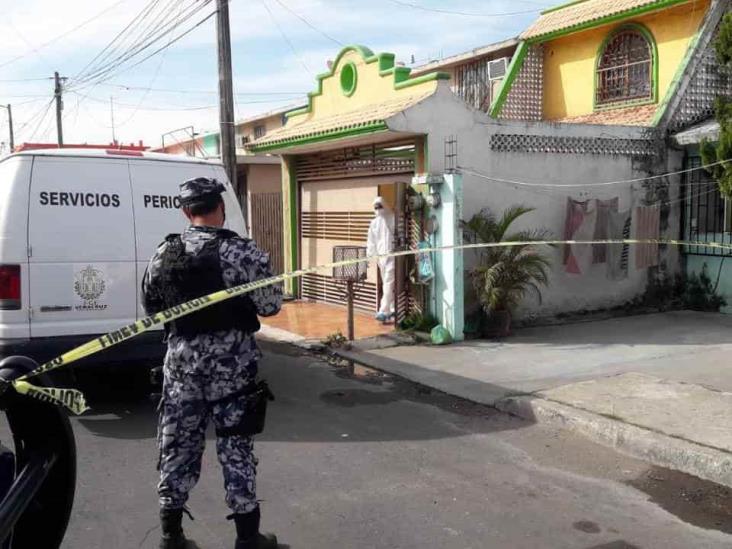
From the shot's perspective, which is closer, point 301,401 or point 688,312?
point 301,401

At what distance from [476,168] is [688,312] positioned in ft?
13.2

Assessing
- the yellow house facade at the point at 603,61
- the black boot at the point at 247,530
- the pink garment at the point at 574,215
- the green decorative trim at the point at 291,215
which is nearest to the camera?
the black boot at the point at 247,530

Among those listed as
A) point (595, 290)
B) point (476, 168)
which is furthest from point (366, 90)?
point (595, 290)

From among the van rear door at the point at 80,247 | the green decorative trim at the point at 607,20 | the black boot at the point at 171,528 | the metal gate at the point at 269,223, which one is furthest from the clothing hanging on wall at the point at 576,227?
the black boot at the point at 171,528

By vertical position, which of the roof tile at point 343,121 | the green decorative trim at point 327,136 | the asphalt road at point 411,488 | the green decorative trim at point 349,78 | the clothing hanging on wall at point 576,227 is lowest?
the asphalt road at point 411,488

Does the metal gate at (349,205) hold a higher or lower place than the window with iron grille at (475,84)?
lower

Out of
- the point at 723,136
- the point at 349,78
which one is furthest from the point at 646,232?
the point at 349,78

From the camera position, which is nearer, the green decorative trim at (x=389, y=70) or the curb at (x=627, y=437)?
the curb at (x=627, y=437)

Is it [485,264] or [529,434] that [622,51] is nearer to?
[485,264]

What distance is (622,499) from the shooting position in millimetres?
4371

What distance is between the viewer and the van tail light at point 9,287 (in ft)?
17.9

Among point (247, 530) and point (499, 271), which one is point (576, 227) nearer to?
point (499, 271)

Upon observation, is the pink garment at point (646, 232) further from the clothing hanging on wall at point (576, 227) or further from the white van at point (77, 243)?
the white van at point (77, 243)

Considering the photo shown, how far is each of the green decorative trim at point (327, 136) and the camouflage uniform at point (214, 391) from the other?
569 cm
